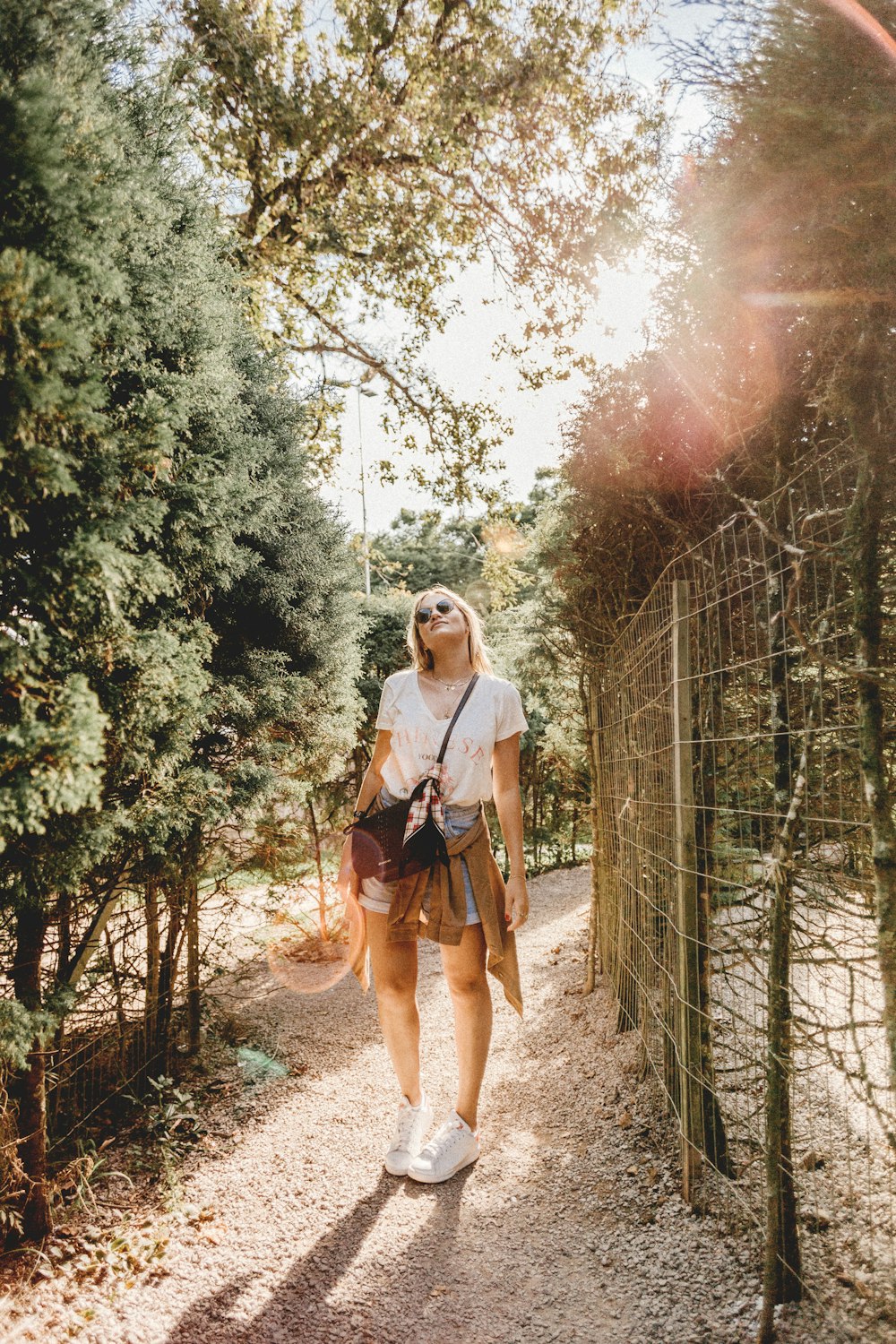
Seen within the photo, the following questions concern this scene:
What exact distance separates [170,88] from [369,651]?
6878 mm

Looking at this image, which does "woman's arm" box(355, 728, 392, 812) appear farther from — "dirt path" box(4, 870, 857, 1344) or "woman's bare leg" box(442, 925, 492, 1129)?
"dirt path" box(4, 870, 857, 1344)

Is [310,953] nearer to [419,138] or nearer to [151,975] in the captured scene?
[151,975]

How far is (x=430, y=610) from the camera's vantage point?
300cm

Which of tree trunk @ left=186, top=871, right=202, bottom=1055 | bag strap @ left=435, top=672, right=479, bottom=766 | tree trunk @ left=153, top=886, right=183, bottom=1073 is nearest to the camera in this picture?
bag strap @ left=435, top=672, right=479, bottom=766

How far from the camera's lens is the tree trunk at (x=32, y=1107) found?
2.16m

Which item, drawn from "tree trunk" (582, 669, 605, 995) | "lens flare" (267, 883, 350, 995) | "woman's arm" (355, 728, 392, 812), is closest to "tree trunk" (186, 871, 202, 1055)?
"woman's arm" (355, 728, 392, 812)

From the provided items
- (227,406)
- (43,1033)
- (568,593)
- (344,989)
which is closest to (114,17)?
(227,406)

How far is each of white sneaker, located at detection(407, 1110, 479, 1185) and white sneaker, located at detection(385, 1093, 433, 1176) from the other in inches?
1.5

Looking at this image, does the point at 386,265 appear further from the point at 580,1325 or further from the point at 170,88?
the point at 580,1325

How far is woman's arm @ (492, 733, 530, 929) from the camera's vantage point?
2.82 metres

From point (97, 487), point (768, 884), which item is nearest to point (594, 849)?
point (768, 884)

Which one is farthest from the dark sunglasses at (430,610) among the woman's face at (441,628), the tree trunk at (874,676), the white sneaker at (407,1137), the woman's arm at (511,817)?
the white sneaker at (407,1137)

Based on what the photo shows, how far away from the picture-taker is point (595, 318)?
707cm

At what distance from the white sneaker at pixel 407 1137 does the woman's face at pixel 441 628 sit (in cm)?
185
